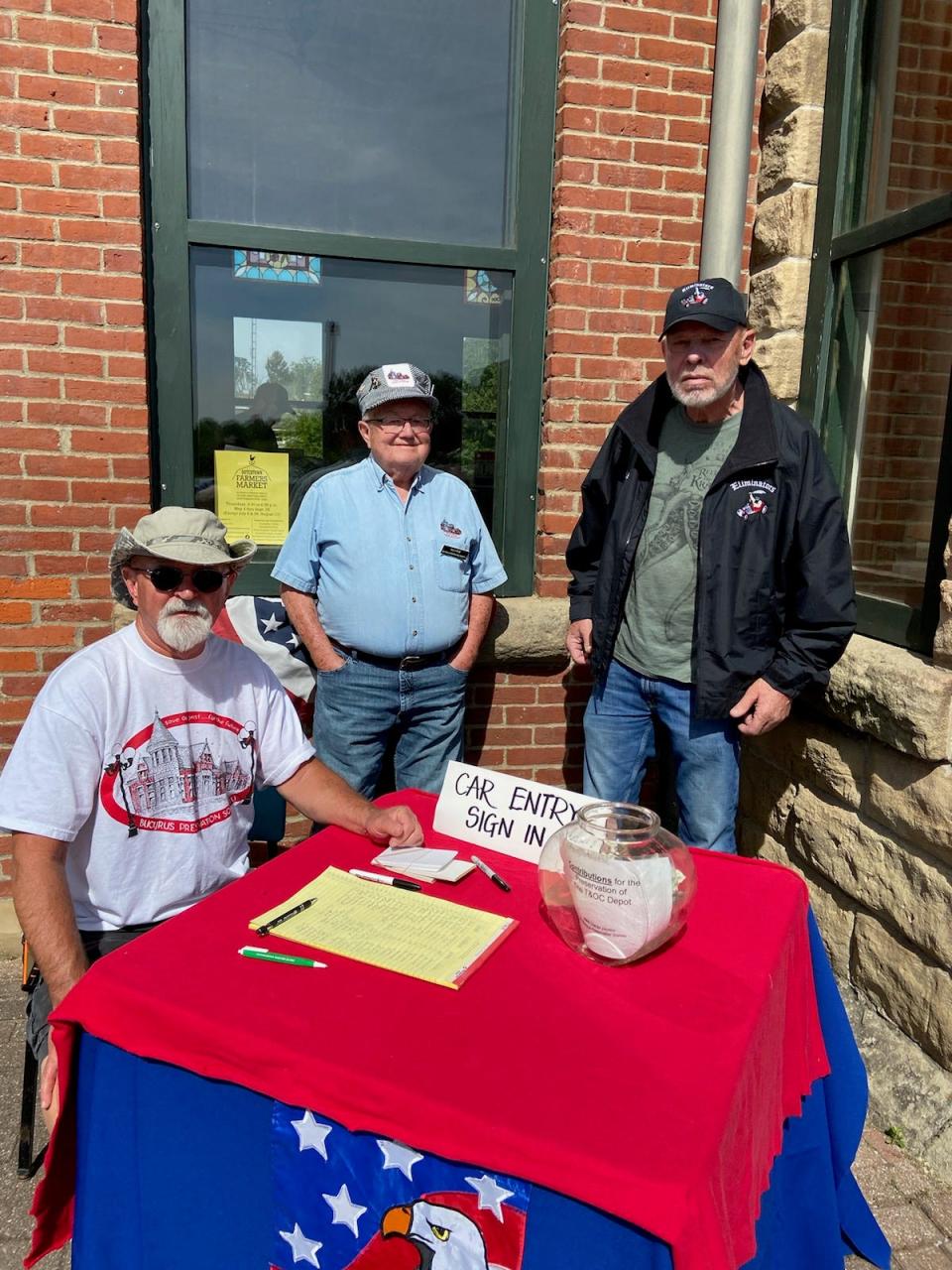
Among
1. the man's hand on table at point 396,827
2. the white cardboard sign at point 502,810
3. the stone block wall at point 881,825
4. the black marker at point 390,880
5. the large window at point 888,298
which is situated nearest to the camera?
the black marker at point 390,880

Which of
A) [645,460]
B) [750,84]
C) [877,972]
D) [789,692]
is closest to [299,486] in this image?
[645,460]

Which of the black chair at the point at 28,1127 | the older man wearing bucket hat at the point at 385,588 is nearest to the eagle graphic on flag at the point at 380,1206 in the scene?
the black chair at the point at 28,1127

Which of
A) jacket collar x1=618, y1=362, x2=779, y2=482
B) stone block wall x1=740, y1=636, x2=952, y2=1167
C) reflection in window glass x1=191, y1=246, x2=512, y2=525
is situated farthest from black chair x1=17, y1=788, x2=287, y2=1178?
stone block wall x1=740, y1=636, x2=952, y2=1167

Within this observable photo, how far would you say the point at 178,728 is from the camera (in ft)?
6.63

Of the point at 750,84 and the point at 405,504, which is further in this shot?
the point at 750,84

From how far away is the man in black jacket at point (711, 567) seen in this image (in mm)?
2666

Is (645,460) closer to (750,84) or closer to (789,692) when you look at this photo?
(789,692)

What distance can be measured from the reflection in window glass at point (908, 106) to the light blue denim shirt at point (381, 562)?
1.81 m

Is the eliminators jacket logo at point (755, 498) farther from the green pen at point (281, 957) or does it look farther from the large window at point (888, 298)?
the green pen at point (281, 957)

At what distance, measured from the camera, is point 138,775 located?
1.95 meters

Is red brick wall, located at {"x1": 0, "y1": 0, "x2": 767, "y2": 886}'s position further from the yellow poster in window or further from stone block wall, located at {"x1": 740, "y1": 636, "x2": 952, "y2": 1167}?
stone block wall, located at {"x1": 740, "y1": 636, "x2": 952, "y2": 1167}

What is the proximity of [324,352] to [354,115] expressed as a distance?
33.1 inches

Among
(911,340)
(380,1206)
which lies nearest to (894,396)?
(911,340)

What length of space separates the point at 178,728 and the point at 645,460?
5.34ft
